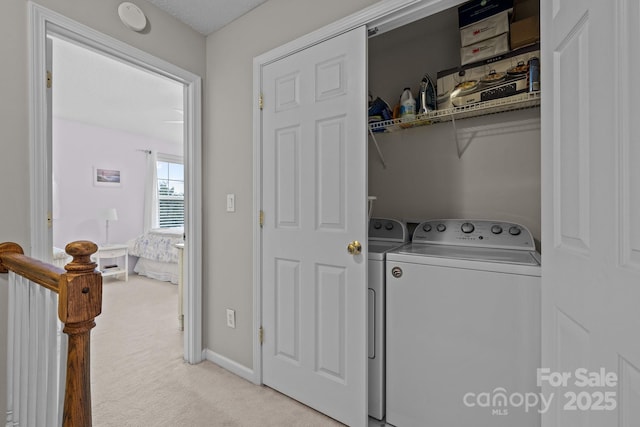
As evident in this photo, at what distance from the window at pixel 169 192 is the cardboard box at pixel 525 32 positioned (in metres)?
5.91

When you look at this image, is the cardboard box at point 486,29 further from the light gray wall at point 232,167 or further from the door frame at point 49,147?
the door frame at point 49,147

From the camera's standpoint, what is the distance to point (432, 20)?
6.54 feet

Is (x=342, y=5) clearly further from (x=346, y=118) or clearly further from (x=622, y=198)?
(x=622, y=198)

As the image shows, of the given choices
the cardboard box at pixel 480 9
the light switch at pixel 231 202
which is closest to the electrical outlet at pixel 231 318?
the light switch at pixel 231 202

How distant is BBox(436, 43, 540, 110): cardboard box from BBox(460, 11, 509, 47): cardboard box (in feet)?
0.45

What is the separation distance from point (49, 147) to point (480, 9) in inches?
96.0

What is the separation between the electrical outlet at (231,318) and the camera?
2.12m

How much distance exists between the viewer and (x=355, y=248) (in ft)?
5.00

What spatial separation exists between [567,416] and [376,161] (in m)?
1.82

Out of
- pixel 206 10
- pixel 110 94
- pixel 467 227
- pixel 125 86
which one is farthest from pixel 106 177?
pixel 467 227

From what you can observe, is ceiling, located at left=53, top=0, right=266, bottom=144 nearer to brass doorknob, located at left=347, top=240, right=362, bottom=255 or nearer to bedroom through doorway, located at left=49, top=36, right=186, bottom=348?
bedroom through doorway, located at left=49, top=36, right=186, bottom=348

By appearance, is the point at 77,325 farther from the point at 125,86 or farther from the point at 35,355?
the point at 125,86

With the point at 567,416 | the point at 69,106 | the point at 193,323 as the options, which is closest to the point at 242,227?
the point at 193,323

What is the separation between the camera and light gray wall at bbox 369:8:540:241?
70.0 inches
